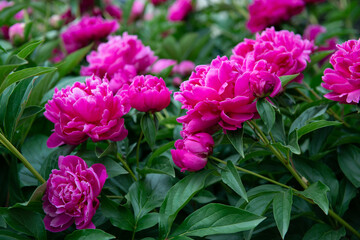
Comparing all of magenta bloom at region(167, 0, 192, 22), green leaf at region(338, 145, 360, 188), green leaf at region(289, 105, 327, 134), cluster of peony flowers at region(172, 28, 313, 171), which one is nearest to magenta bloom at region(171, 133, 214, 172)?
cluster of peony flowers at region(172, 28, 313, 171)

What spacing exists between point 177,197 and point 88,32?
34.0 inches

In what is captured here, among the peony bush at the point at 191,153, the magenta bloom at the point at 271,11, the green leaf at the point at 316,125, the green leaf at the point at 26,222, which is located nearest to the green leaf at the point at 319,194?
the peony bush at the point at 191,153

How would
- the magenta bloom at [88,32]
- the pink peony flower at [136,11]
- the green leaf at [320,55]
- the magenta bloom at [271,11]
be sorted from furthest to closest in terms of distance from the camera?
the pink peony flower at [136,11] → the magenta bloom at [271,11] → the magenta bloom at [88,32] → the green leaf at [320,55]

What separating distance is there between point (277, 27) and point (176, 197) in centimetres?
107

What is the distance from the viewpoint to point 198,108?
672 mm

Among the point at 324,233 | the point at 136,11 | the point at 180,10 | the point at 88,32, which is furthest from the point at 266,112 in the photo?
the point at 136,11

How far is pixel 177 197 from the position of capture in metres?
0.71

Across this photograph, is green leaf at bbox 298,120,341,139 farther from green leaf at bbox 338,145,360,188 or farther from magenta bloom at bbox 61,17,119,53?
magenta bloom at bbox 61,17,119,53

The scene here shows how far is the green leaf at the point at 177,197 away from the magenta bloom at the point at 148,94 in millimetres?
161

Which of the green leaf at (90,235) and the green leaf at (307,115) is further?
the green leaf at (307,115)

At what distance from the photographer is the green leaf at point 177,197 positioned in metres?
0.69

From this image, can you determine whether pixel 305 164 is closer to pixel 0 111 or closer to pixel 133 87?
pixel 133 87

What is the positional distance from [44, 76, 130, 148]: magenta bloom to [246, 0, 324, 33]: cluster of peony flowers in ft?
3.03

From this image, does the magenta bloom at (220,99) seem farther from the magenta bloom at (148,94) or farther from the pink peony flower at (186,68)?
the pink peony flower at (186,68)
